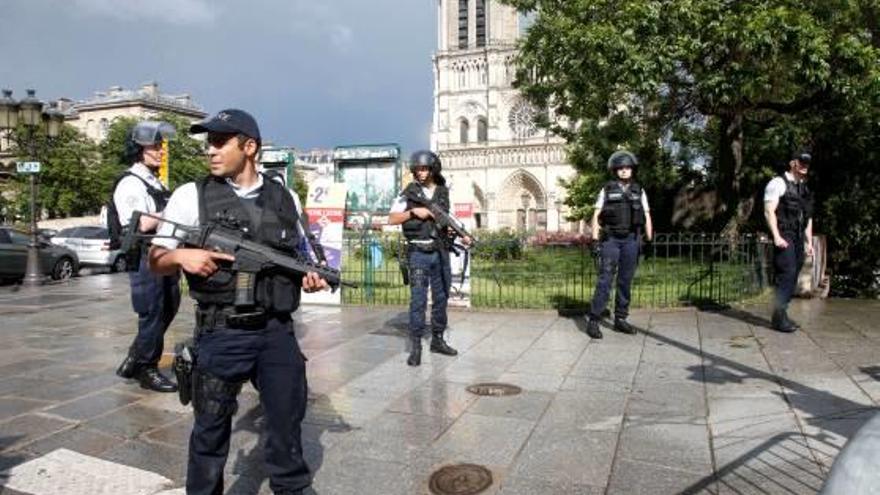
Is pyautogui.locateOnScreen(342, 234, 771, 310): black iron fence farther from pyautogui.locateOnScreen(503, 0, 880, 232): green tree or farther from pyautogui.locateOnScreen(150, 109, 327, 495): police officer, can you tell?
pyautogui.locateOnScreen(150, 109, 327, 495): police officer

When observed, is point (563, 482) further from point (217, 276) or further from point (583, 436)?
point (217, 276)

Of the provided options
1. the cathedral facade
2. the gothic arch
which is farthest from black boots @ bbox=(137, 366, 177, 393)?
the gothic arch

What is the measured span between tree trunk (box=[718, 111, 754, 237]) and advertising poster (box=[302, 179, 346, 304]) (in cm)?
946

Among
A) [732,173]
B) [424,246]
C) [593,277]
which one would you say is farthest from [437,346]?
[732,173]

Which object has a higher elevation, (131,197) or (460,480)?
(131,197)

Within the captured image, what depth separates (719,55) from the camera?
13.0 m

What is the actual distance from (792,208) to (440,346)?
4.10m

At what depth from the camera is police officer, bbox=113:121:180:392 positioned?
5.23 meters

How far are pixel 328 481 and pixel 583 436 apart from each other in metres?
1.61

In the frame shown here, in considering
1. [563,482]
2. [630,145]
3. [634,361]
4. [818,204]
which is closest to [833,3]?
[818,204]

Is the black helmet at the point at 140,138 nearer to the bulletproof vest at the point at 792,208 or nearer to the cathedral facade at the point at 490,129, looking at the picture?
the bulletproof vest at the point at 792,208

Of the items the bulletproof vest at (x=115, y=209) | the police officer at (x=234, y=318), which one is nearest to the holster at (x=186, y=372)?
the police officer at (x=234, y=318)

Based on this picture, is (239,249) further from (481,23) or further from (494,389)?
(481,23)

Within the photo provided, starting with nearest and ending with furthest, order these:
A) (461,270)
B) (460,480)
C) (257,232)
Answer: (257,232) < (460,480) < (461,270)
